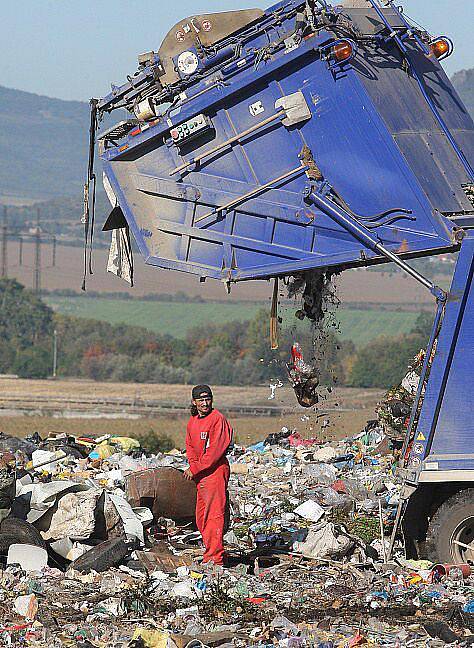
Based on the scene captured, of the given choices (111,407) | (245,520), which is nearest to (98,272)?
(111,407)

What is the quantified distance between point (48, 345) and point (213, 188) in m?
50.4

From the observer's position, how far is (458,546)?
7.76 m

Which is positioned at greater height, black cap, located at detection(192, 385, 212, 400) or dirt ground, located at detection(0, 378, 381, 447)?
black cap, located at detection(192, 385, 212, 400)

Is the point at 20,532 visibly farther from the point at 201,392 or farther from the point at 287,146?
the point at 287,146

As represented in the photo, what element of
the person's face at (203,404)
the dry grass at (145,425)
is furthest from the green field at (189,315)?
the person's face at (203,404)

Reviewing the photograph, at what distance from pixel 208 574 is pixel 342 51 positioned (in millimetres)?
3656

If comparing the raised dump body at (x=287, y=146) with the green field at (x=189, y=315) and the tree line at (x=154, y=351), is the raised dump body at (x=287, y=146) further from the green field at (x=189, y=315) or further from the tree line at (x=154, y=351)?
the green field at (x=189, y=315)

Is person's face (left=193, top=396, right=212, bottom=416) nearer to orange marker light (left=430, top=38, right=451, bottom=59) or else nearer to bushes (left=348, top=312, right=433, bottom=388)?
orange marker light (left=430, top=38, right=451, bottom=59)

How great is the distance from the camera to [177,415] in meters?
36.6

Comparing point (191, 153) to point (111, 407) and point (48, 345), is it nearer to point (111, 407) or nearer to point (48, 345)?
point (111, 407)

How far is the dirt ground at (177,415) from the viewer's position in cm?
2367

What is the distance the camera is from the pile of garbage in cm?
656

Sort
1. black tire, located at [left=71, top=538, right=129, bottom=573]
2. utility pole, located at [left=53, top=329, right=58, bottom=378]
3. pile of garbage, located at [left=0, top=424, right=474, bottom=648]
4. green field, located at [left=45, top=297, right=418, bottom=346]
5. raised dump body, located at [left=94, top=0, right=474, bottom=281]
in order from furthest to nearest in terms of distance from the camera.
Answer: green field, located at [left=45, top=297, right=418, bottom=346]
utility pole, located at [left=53, top=329, right=58, bottom=378]
black tire, located at [left=71, top=538, right=129, bottom=573]
raised dump body, located at [left=94, top=0, right=474, bottom=281]
pile of garbage, located at [left=0, top=424, right=474, bottom=648]

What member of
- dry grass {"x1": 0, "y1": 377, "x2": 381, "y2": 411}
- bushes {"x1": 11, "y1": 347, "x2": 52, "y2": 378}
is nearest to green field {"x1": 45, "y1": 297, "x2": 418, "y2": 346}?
bushes {"x1": 11, "y1": 347, "x2": 52, "y2": 378}
